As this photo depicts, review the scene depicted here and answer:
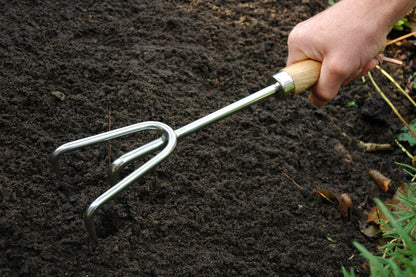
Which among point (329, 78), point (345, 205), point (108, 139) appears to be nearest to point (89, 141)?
point (108, 139)

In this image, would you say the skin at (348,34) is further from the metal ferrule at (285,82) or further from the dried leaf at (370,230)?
the dried leaf at (370,230)

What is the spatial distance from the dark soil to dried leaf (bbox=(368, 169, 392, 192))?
1.1 inches

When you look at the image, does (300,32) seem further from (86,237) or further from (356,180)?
(86,237)

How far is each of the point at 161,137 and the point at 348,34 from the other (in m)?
0.74

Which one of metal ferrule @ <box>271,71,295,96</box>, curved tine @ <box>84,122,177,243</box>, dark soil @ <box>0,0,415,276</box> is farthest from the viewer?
metal ferrule @ <box>271,71,295,96</box>

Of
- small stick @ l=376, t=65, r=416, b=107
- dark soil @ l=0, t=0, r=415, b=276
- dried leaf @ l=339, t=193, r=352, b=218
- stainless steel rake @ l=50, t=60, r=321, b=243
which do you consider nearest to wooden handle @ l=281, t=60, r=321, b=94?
stainless steel rake @ l=50, t=60, r=321, b=243

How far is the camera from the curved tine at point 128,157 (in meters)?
1.25

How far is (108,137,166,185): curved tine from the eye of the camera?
1248 mm

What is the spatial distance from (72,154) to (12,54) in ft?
1.78

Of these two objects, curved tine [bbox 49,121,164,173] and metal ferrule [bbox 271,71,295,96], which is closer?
curved tine [bbox 49,121,164,173]

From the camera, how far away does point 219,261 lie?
1375 mm

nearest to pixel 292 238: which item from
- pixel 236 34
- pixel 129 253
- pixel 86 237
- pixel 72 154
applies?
pixel 129 253

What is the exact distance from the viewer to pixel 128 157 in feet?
4.12

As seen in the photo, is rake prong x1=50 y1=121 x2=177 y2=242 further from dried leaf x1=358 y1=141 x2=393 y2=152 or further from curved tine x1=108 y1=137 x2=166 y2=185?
dried leaf x1=358 y1=141 x2=393 y2=152
